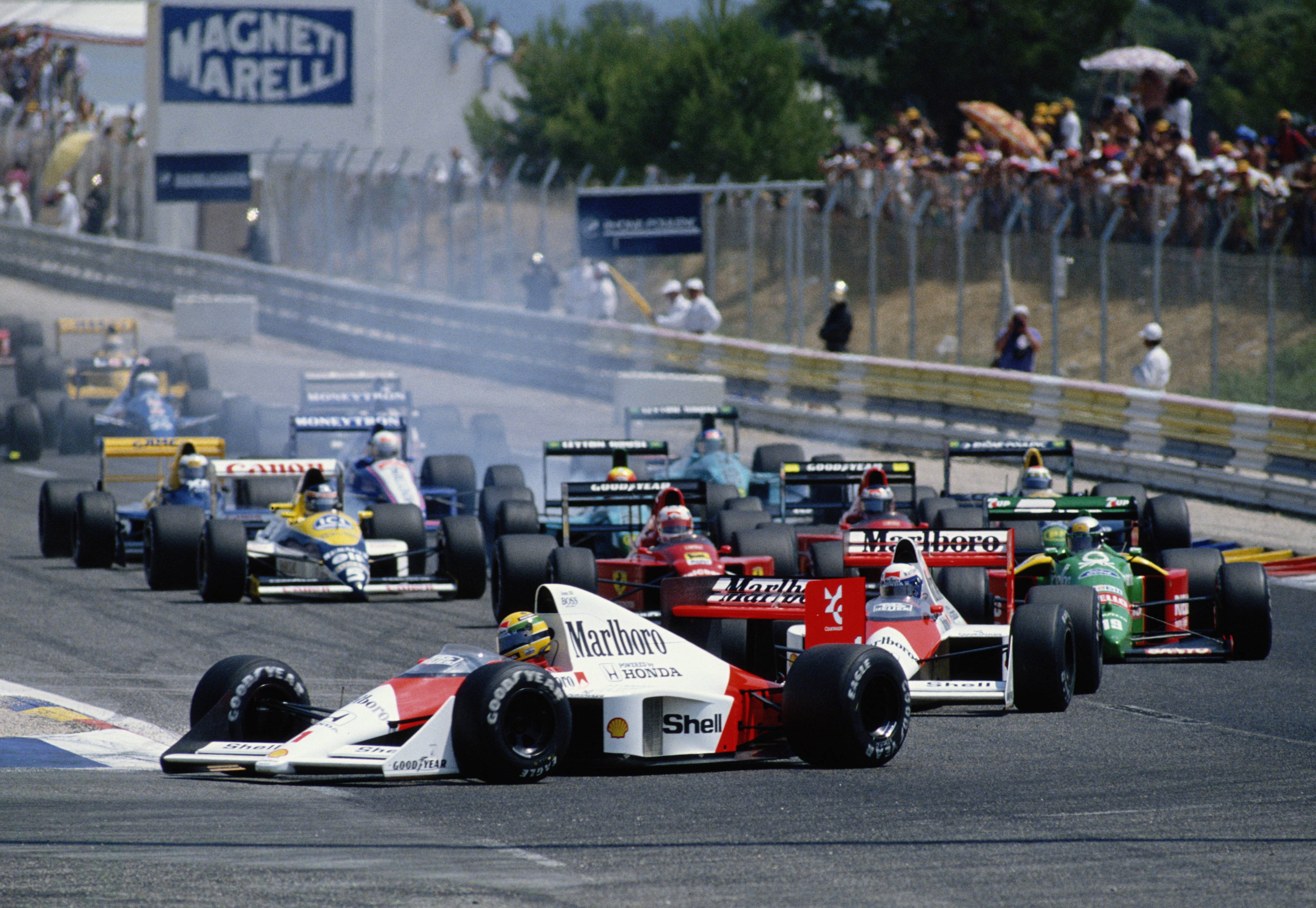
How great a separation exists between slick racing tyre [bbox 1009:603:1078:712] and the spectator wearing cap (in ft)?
36.8

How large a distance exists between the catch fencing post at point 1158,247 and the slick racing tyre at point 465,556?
10.2 metres

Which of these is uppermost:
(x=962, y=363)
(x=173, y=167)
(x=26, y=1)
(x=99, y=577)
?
(x=26, y=1)

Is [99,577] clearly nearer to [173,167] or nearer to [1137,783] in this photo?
[1137,783]

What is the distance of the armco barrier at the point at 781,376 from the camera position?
20.9m

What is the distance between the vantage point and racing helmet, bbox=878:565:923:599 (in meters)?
12.1

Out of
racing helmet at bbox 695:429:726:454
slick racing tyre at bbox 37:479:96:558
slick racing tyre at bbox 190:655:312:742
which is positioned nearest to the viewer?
slick racing tyre at bbox 190:655:312:742

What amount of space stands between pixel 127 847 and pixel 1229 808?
190 inches

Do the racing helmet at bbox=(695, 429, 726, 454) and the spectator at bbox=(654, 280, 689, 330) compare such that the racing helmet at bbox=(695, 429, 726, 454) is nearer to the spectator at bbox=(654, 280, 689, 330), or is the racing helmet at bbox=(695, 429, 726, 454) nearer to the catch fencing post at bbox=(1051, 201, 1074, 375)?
the catch fencing post at bbox=(1051, 201, 1074, 375)

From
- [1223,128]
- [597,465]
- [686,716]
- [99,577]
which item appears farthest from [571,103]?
[686,716]

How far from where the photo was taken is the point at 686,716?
10.1 metres

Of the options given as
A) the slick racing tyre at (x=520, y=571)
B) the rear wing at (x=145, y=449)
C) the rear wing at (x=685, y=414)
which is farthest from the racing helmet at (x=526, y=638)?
the rear wing at (x=685, y=414)

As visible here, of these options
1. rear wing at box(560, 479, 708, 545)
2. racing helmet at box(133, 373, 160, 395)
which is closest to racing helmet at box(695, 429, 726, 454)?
rear wing at box(560, 479, 708, 545)

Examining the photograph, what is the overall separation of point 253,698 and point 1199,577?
7521mm

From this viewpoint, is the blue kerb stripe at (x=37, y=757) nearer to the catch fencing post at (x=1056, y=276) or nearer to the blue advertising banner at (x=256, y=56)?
the catch fencing post at (x=1056, y=276)
